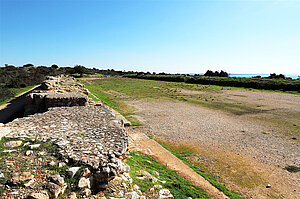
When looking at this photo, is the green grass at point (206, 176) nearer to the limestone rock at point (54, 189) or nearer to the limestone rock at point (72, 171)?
the limestone rock at point (72, 171)

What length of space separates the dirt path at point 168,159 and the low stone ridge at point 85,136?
5.62 ft

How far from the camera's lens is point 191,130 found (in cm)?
938

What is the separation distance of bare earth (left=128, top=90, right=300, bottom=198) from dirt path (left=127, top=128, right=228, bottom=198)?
0.73 meters

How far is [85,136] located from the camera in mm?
4617

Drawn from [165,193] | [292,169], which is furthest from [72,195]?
[292,169]

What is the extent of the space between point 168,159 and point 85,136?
3.03 m

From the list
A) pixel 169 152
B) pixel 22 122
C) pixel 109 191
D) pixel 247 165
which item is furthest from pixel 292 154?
pixel 22 122

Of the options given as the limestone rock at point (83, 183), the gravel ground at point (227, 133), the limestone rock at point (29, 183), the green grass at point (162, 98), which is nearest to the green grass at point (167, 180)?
the limestone rock at point (83, 183)

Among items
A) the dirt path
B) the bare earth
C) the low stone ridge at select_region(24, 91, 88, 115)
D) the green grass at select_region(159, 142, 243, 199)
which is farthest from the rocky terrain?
the low stone ridge at select_region(24, 91, 88, 115)

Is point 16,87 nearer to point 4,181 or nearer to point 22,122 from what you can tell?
point 22,122

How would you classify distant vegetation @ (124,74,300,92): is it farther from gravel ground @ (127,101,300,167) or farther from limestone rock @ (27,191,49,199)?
limestone rock @ (27,191,49,199)

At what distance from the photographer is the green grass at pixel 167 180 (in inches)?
156

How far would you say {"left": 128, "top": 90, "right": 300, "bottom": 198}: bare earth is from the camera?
5051mm

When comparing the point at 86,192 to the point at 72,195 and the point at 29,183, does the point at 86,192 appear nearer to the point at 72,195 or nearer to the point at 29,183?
the point at 72,195
